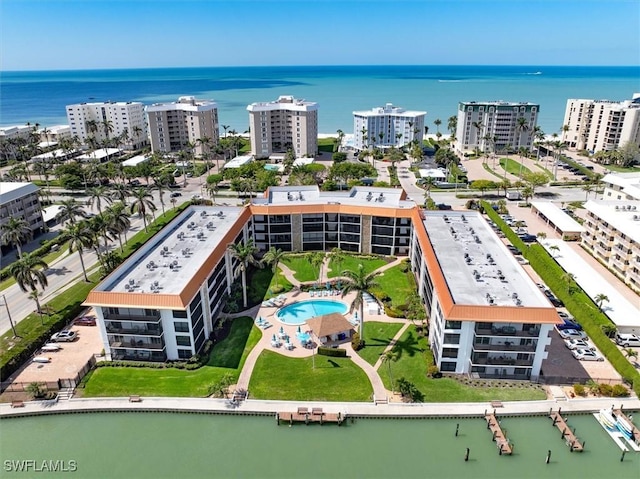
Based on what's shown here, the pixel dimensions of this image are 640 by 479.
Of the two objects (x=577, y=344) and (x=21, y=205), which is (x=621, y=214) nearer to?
(x=577, y=344)

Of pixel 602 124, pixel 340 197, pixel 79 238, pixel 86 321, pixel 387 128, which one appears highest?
pixel 602 124

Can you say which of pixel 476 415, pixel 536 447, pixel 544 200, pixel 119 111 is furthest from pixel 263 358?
pixel 119 111

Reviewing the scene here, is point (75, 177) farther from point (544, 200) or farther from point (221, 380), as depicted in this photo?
point (544, 200)

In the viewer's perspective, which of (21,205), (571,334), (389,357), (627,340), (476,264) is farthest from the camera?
(21,205)

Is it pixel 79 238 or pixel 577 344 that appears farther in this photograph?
pixel 79 238

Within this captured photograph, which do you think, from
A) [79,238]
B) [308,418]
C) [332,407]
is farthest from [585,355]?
[79,238]

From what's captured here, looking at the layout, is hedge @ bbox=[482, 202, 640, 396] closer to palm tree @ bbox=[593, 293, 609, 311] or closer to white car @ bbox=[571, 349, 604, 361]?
palm tree @ bbox=[593, 293, 609, 311]

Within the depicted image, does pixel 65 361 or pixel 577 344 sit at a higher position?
pixel 577 344

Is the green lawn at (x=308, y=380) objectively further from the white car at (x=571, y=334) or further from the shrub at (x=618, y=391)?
the white car at (x=571, y=334)
